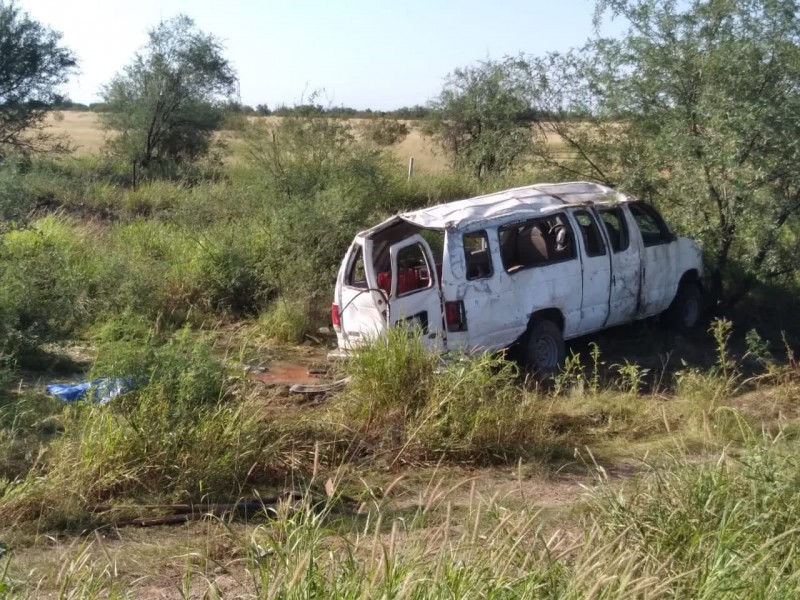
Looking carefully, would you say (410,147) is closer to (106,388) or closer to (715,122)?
(715,122)

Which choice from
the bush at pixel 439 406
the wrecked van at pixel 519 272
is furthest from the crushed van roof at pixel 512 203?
the bush at pixel 439 406

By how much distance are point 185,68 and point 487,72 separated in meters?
10.2

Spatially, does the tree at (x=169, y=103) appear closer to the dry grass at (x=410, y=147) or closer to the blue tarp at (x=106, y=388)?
the dry grass at (x=410, y=147)

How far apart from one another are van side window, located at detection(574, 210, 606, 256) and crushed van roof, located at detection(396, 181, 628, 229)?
0.16 meters

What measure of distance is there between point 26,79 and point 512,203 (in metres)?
18.9

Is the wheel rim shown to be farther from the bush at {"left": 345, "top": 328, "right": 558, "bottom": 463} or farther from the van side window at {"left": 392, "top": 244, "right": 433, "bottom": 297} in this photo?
the bush at {"left": 345, "top": 328, "right": 558, "bottom": 463}

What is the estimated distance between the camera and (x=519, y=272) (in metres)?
9.66

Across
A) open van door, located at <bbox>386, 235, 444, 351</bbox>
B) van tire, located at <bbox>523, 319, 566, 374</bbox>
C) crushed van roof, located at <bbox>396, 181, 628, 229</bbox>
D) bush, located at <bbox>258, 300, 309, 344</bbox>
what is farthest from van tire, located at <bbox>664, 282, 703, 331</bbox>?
bush, located at <bbox>258, 300, 309, 344</bbox>

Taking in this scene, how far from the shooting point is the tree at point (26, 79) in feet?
79.5

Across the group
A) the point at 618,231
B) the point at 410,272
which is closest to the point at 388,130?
the point at 618,231

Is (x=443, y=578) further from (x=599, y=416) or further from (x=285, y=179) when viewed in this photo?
(x=285, y=179)

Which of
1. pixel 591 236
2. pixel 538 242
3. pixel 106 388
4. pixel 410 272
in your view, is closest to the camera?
pixel 106 388

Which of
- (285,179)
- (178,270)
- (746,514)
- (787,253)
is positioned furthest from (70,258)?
(746,514)

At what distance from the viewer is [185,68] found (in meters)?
27.1
